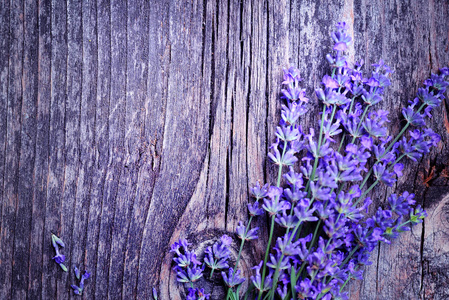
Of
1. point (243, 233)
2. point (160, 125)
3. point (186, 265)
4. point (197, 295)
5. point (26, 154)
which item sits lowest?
point (197, 295)

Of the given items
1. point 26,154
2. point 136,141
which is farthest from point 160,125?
point 26,154

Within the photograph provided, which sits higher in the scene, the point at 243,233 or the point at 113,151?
the point at 113,151

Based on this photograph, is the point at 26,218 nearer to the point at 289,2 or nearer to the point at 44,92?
the point at 44,92

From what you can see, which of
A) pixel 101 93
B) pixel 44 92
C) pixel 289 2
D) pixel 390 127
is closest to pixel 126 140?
pixel 101 93

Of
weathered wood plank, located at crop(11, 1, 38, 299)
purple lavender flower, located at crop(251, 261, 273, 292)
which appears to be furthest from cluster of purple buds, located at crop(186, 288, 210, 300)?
weathered wood plank, located at crop(11, 1, 38, 299)

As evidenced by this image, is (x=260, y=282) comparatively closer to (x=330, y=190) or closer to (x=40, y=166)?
(x=330, y=190)

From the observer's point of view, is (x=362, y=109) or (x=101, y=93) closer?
(x=101, y=93)

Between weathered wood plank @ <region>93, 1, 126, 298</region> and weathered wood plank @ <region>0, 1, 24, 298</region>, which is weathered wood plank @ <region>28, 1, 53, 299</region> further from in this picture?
weathered wood plank @ <region>93, 1, 126, 298</region>
